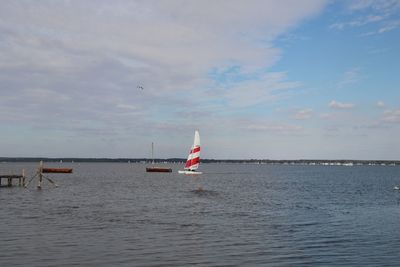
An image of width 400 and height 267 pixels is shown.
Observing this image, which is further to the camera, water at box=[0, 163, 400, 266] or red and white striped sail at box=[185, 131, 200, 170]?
red and white striped sail at box=[185, 131, 200, 170]

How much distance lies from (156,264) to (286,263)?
625 centimetres

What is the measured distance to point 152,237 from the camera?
2934cm

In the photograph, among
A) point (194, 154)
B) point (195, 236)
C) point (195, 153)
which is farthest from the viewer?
point (194, 154)

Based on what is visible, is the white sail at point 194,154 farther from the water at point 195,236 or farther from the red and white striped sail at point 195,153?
the water at point 195,236

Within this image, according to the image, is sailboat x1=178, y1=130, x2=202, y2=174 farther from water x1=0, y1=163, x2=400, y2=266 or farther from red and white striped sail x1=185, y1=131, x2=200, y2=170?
water x1=0, y1=163, x2=400, y2=266

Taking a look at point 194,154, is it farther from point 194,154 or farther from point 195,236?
point 195,236

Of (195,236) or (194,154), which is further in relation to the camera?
(194,154)

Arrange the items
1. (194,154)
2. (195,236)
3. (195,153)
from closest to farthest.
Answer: (195,236) < (195,153) < (194,154)

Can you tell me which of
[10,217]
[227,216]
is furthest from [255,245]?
[10,217]

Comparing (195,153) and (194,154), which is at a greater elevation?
(195,153)

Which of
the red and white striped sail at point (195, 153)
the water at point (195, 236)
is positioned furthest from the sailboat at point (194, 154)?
the water at point (195, 236)

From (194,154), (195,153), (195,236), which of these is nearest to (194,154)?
(194,154)

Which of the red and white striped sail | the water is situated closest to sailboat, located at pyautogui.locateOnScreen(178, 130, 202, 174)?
the red and white striped sail

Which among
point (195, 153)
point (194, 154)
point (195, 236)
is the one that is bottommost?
point (195, 236)
